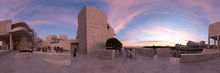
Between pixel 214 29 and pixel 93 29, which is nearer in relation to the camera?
pixel 93 29

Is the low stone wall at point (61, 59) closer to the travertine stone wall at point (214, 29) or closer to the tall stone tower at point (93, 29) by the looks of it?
the tall stone tower at point (93, 29)

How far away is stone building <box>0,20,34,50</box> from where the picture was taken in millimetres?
26031

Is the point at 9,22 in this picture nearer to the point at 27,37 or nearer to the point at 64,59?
the point at 27,37

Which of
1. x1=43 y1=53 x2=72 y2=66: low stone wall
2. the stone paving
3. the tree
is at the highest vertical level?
the tree

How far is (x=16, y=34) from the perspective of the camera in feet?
96.5

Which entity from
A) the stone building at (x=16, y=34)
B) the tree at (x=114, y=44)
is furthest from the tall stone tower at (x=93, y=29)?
the stone building at (x=16, y=34)

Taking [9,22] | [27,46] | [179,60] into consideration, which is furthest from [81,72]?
[27,46]

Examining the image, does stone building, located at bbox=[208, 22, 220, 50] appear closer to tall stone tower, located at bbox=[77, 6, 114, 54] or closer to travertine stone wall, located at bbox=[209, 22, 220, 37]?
travertine stone wall, located at bbox=[209, 22, 220, 37]

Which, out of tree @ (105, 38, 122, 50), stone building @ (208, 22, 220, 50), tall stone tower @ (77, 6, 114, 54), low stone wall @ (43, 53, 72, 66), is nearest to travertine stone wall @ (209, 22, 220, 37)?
stone building @ (208, 22, 220, 50)

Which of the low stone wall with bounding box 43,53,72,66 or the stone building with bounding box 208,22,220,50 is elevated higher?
the stone building with bounding box 208,22,220,50

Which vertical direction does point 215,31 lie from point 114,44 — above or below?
above

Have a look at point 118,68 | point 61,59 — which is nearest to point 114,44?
point 61,59

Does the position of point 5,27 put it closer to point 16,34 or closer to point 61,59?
point 16,34

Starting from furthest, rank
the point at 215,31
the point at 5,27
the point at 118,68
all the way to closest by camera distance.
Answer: the point at 5,27
the point at 215,31
the point at 118,68
